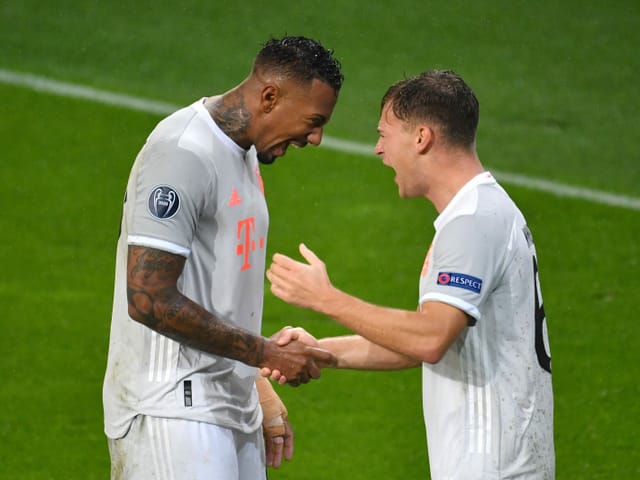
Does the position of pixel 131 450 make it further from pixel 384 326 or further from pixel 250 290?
pixel 384 326

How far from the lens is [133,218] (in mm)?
A: 4352

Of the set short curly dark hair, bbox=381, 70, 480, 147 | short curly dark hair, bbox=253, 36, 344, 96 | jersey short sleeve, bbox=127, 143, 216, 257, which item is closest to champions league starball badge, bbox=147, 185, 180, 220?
jersey short sleeve, bbox=127, 143, 216, 257

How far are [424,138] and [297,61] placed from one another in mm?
563

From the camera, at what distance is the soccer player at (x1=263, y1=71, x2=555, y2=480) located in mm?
4219

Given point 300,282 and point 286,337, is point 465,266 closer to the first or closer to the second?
point 300,282

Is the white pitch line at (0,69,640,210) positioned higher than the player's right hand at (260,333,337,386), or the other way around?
the white pitch line at (0,69,640,210)

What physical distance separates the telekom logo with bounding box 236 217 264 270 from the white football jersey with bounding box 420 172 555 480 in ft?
2.18

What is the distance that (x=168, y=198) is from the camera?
428 cm

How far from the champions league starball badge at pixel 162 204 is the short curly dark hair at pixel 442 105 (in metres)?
0.86

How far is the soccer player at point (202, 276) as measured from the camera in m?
4.32

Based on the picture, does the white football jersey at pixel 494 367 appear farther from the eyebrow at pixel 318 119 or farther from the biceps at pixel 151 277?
the biceps at pixel 151 277

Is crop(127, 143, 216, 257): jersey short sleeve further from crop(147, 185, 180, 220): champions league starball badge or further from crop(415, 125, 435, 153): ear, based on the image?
crop(415, 125, 435, 153): ear

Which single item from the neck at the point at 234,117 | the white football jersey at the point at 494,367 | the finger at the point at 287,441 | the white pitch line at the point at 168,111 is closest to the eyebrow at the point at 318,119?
the neck at the point at 234,117

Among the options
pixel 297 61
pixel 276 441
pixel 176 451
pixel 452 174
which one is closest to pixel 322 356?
pixel 276 441
